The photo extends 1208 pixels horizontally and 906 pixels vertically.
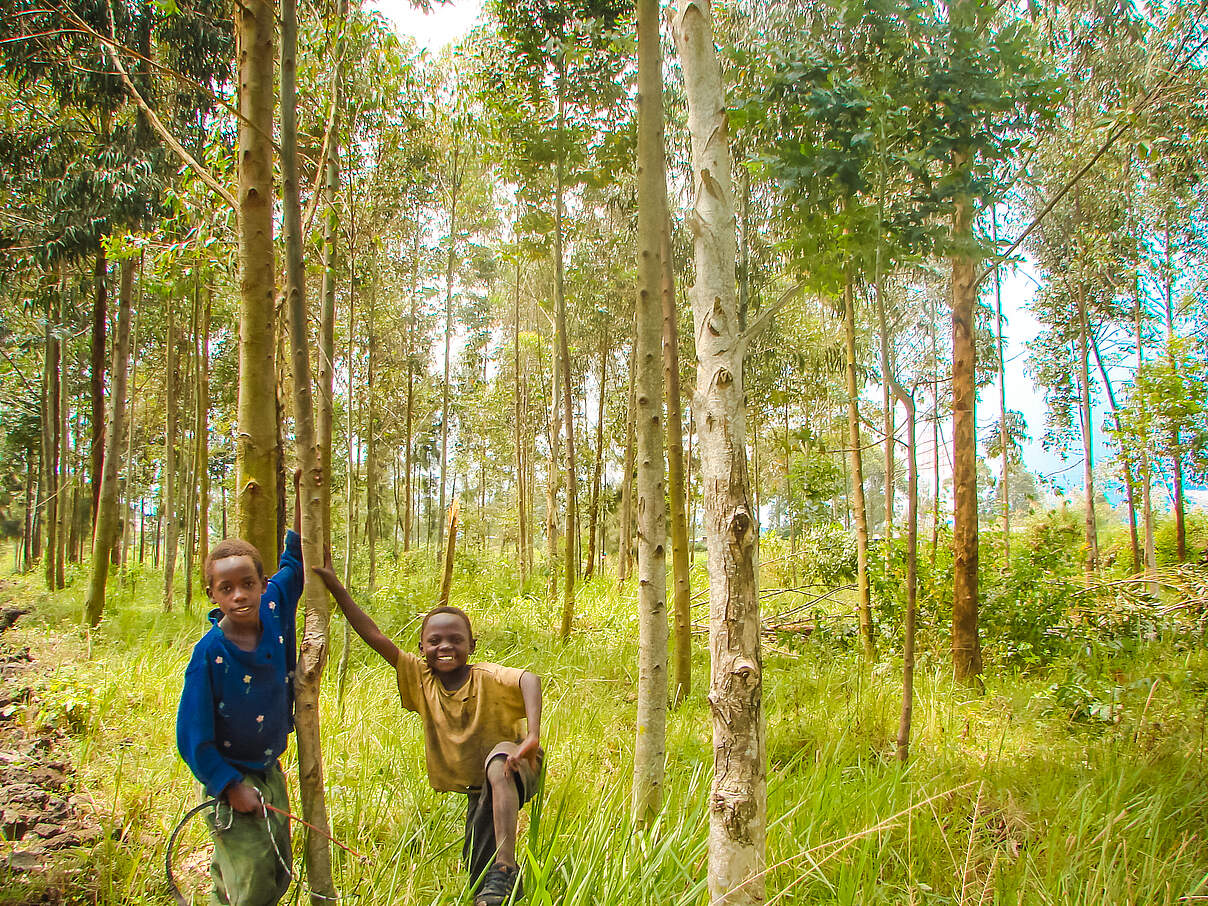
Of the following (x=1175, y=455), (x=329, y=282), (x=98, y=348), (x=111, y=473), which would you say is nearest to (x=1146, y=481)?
(x=1175, y=455)

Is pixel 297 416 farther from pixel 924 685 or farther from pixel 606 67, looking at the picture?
pixel 606 67

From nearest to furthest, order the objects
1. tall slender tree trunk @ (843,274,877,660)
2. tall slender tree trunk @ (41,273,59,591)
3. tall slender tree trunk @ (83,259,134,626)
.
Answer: tall slender tree trunk @ (843,274,877,660) < tall slender tree trunk @ (83,259,134,626) < tall slender tree trunk @ (41,273,59,591)

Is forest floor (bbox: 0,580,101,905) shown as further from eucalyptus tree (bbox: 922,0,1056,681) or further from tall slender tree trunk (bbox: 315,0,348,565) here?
eucalyptus tree (bbox: 922,0,1056,681)

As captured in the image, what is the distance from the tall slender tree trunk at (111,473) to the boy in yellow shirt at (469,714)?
645 centimetres

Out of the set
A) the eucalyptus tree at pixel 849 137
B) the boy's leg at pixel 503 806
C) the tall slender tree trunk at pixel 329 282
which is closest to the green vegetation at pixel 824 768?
the boy's leg at pixel 503 806

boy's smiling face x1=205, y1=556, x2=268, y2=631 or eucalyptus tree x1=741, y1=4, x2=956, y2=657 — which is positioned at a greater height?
eucalyptus tree x1=741, y1=4, x2=956, y2=657

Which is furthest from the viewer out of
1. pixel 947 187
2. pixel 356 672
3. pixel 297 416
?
pixel 356 672

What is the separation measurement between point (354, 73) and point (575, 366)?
9727mm

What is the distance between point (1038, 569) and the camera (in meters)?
6.17

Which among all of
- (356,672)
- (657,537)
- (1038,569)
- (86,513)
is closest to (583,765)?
(657,537)

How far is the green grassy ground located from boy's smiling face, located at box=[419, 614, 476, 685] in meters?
0.60

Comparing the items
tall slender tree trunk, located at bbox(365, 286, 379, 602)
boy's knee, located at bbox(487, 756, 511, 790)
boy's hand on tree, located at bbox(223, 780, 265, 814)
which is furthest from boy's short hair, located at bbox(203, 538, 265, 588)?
tall slender tree trunk, located at bbox(365, 286, 379, 602)

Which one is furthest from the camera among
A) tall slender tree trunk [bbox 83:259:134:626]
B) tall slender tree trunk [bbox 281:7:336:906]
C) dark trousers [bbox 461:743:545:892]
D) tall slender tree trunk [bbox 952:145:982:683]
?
tall slender tree trunk [bbox 83:259:134:626]

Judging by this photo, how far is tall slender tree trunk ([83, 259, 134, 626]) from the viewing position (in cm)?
694
